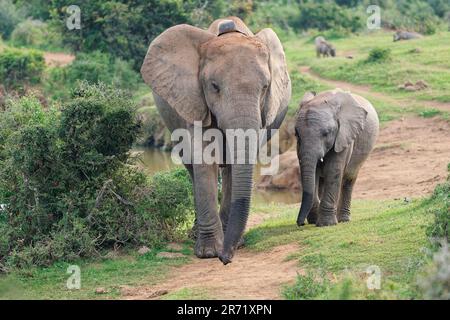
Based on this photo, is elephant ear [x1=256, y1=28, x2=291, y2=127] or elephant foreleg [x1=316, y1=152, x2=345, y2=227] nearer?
elephant ear [x1=256, y1=28, x2=291, y2=127]

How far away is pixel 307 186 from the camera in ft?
36.9

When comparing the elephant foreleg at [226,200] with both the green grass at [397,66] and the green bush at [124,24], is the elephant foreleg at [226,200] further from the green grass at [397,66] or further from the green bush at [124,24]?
the green bush at [124,24]

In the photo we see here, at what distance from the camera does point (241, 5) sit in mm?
32375

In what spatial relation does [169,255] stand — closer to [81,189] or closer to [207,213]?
[207,213]

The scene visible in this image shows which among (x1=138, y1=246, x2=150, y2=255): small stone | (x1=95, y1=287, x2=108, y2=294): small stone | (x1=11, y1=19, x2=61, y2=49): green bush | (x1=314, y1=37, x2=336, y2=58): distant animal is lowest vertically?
(x1=11, y1=19, x2=61, y2=49): green bush

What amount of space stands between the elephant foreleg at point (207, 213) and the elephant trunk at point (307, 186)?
1.13 m

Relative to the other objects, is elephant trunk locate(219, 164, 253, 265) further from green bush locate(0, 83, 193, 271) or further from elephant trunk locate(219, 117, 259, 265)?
green bush locate(0, 83, 193, 271)

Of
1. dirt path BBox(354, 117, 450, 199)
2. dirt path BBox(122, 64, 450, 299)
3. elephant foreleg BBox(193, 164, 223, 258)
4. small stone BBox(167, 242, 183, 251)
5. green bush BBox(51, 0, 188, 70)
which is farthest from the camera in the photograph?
green bush BBox(51, 0, 188, 70)

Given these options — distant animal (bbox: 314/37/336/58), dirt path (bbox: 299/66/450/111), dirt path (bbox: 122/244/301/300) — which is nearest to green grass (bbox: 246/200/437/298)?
dirt path (bbox: 122/244/301/300)

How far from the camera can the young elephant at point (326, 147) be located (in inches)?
447

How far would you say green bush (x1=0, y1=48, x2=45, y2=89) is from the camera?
1083 inches

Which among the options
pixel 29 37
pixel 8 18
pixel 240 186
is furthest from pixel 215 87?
pixel 8 18
